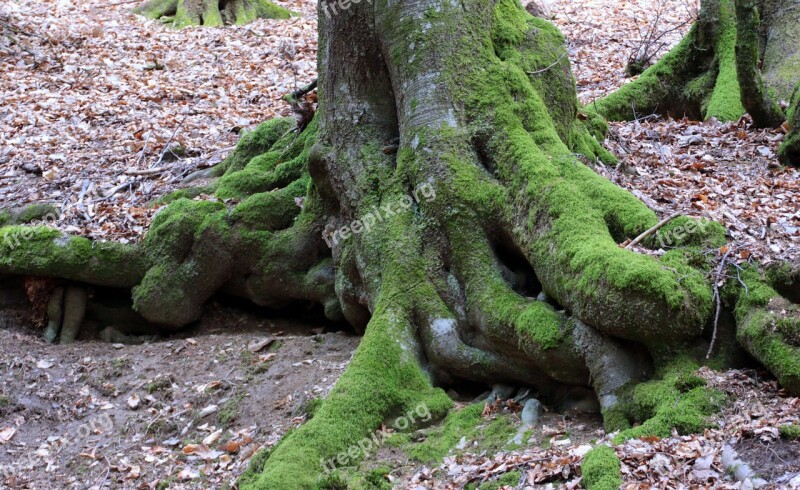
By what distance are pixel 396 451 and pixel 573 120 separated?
3.63 m

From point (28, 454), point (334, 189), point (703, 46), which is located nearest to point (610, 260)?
point (334, 189)

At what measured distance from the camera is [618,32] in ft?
46.6

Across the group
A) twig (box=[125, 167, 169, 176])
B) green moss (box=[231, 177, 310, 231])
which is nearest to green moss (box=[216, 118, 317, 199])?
green moss (box=[231, 177, 310, 231])

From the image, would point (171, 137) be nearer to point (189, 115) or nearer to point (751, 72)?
point (189, 115)

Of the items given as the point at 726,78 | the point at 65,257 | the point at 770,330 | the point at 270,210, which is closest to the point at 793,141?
the point at 726,78

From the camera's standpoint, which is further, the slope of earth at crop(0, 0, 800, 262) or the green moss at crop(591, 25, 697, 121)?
the green moss at crop(591, 25, 697, 121)

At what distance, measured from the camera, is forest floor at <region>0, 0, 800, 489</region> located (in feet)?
14.2

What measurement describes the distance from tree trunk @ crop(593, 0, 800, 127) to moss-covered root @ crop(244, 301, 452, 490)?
4.94 metres

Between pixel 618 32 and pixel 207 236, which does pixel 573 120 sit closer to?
pixel 207 236

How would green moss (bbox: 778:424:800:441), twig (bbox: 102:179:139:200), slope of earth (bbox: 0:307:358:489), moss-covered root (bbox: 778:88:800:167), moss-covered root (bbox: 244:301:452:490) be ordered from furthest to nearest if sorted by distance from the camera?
twig (bbox: 102:179:139:200) < moss-covered root (bbox: 778:88:800:167) < slope of earth (bbox: 0:307:358:489) < moss-covered root (bbox: 244:301:452:490) < green moss (bbox: 778:424:800:441)

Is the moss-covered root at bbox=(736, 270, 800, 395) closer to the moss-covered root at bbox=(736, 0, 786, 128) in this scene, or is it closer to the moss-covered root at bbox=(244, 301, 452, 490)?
the moss-covered root at bbox=(244, 301, 452, 490)

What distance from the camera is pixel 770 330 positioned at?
4223mm

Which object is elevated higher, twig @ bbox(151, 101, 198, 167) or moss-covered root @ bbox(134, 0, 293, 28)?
moss-covered root @ bbox(134, 0, 293, 28)

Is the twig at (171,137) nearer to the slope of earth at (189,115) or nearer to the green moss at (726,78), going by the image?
the slope of earth at (189,115)
